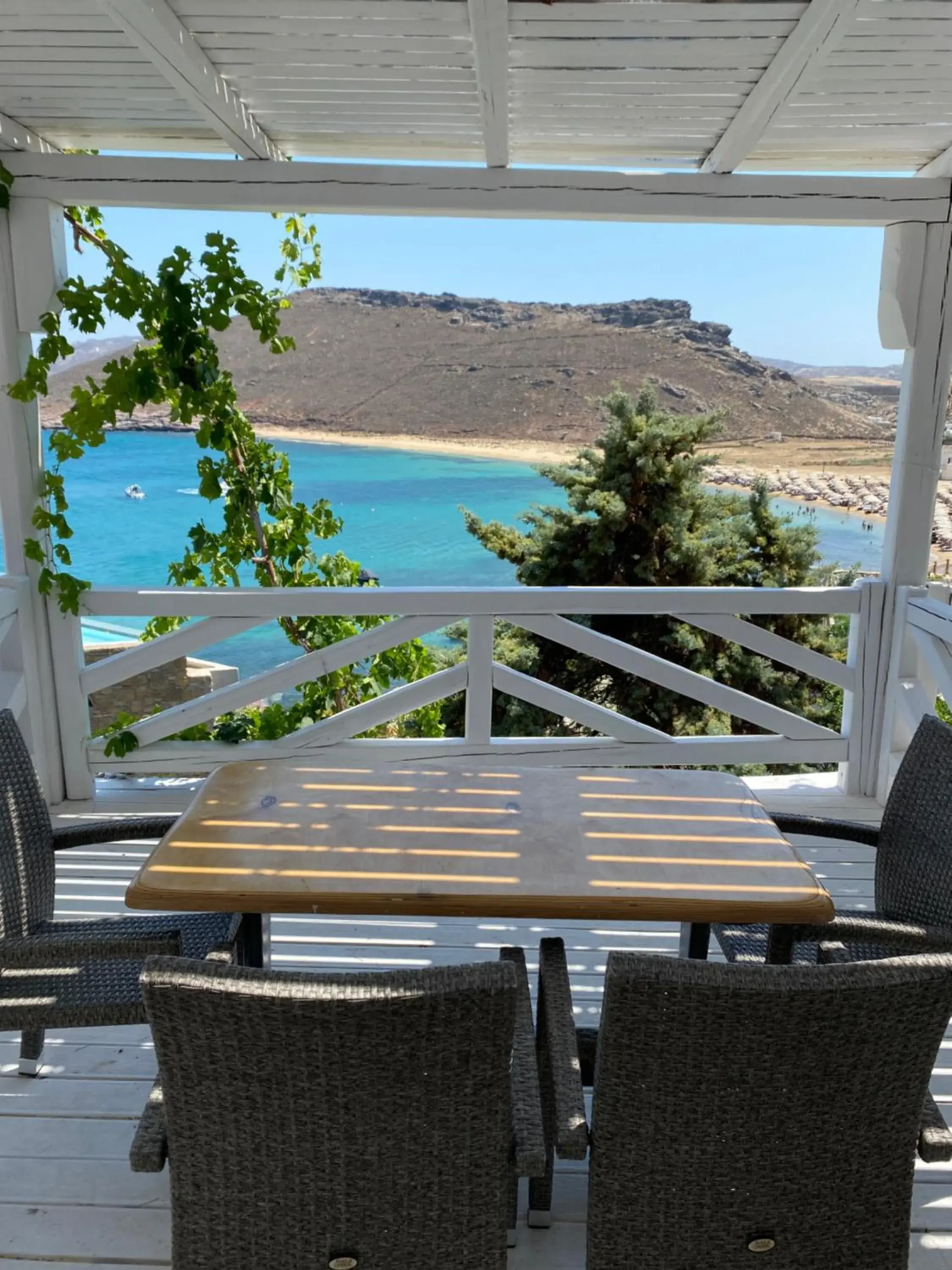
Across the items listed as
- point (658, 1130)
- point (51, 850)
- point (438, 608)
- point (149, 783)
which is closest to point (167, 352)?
point (438, 608)

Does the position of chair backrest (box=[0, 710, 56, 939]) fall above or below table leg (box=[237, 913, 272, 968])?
above

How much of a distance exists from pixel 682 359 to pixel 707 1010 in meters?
14.4

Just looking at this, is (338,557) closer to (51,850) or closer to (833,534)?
(51,850)

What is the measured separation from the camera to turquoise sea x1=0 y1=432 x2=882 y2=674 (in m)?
18.6

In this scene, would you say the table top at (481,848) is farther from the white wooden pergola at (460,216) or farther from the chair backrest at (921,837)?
the white wooden pergola at (460,216)

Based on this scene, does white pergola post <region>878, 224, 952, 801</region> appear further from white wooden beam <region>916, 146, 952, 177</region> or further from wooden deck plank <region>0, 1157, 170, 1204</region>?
wooden deck plank <region>0, 1157, 170, 1204</region>

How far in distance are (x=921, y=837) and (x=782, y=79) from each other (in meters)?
1.91

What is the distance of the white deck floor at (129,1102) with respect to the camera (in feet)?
5.87

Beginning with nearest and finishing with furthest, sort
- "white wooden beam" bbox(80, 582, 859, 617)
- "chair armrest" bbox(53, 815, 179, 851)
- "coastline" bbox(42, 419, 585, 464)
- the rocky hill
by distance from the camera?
1. "chair armrest" bbox(53, 815, 179, 851)
2. "white wooden beam" bbox(80, 582, 859, 617)
3. the rocky hill
4. "coastline" bbox(42, 419, 585, 464)

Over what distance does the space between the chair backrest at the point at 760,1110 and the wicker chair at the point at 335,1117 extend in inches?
5.6

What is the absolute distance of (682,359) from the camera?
14.6 metres

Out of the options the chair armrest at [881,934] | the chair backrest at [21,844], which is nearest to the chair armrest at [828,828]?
the chair armrest at [881,934]

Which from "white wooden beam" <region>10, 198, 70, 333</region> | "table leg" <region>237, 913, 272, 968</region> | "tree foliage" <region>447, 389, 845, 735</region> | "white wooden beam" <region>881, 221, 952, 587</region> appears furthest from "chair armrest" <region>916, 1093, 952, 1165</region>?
"tree foliage" <region>447, 389, 845, 735</region>

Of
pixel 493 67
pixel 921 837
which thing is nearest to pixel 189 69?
pixel 493 67
